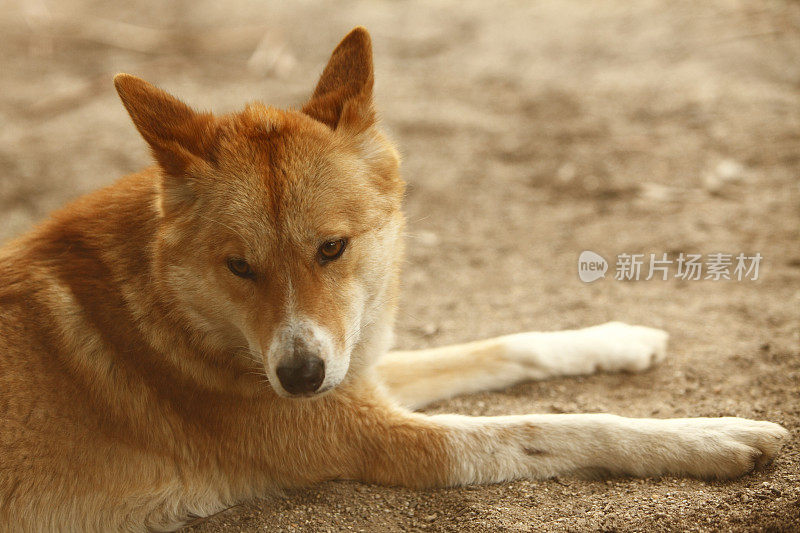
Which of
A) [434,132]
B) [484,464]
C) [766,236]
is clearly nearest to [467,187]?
[434,132]

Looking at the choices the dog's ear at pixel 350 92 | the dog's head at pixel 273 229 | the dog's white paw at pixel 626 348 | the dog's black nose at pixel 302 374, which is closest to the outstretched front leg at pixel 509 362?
the dog's white paw at pixel 626 348

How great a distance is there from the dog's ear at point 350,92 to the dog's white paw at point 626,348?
65.8 inches

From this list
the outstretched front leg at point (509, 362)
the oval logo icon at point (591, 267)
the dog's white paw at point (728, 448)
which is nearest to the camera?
the dog's white paw at point (728, 448)

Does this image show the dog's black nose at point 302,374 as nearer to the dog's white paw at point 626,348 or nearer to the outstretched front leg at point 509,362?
the outstretched front leg at point 509,362

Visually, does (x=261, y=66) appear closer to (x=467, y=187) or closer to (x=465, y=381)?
(x=467, y=187)

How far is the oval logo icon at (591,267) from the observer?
4641 millimetres

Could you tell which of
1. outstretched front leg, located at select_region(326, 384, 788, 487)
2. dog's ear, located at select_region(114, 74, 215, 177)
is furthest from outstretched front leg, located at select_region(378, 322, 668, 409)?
dog's ear, located at select_region(114, 74, 215, 177)

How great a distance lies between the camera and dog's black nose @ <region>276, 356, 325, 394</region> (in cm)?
241

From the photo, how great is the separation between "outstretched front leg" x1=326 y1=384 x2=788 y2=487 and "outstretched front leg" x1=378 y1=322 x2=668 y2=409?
26.0 inches

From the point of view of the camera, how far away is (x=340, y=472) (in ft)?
9.48

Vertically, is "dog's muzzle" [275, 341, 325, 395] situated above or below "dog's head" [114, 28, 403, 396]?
below

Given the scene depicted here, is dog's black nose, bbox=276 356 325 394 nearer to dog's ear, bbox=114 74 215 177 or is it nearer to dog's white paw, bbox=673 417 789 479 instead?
dog's ear, bbox=114 74 215 177

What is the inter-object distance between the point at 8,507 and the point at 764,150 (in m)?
5.51

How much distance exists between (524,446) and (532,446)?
0.03 m
